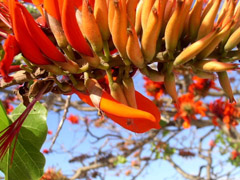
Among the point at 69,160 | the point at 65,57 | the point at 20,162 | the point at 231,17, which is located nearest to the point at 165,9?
the point at 231,17

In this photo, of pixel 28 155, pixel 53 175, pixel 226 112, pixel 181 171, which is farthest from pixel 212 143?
pixel 28 155

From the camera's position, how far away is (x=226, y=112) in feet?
10.4

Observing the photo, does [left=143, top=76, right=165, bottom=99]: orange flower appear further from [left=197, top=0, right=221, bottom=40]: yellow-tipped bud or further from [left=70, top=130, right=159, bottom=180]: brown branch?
[left=197, top=0, right=221, bottom=40]: yellow-tipped bud

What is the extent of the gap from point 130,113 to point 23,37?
25cm

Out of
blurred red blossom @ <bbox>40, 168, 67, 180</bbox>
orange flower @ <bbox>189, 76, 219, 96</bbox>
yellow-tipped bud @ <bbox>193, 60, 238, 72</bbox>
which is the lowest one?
blurred red blossom @ <bbox>40, 168, 67, 180</bbox>

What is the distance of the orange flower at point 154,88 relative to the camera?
9.74ft

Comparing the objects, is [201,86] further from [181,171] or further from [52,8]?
[52,8]

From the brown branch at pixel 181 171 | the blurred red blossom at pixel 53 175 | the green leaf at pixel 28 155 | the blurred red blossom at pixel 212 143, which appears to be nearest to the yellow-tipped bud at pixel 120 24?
the green leaf at pixel 28 155

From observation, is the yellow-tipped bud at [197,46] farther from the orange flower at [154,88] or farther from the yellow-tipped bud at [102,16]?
the orange flower at [154,88]

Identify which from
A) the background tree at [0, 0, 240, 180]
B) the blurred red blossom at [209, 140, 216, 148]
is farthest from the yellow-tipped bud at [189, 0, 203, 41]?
the blurred red blossom at [209, 140, 216, 148]

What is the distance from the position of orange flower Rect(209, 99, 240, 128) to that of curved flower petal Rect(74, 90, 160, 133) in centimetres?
275

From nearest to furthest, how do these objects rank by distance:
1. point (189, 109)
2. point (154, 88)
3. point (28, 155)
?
point (28, 155) < point (154, 88) < point (189, 109)

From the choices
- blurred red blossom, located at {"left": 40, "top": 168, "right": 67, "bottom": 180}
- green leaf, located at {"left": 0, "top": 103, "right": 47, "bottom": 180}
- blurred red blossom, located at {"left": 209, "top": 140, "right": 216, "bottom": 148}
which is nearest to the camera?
green leaf, located at {"left": 0, "top": 103, "right": 47, "bottom": 180}

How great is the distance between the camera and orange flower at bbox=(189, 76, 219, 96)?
10.5 ft
